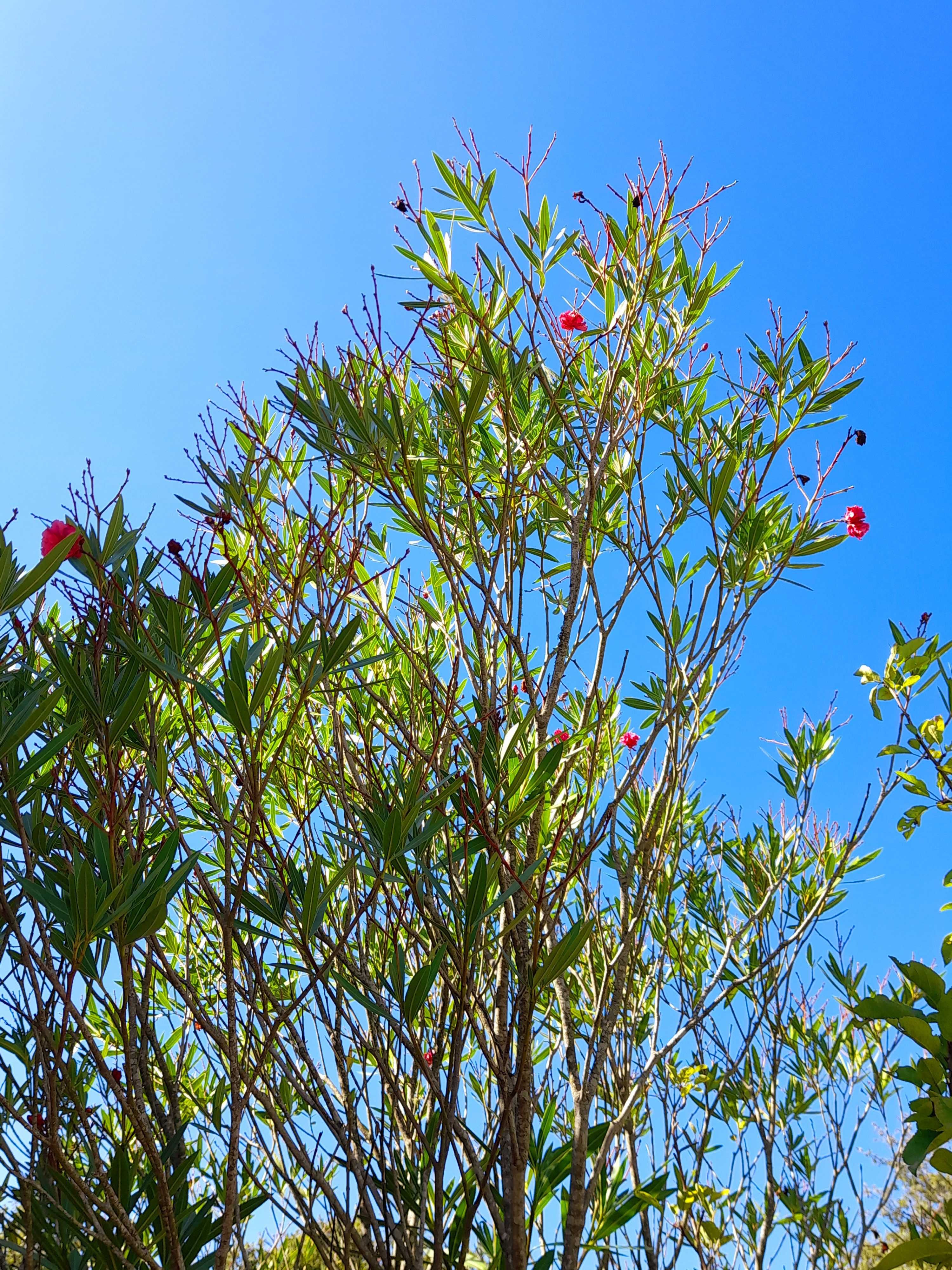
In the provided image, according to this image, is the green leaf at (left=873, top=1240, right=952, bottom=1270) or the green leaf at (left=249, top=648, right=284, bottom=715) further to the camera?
the green leaf at (left=249, top=648, right=284, bottom=715)

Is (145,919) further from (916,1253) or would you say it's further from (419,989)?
(916,1253)

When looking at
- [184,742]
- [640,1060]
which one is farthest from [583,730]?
[640,1060]

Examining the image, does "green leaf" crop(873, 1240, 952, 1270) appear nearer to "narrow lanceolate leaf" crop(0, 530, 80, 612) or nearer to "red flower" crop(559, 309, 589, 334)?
"narrow lanceolate leaf" crop(0, 530, 80, 612)

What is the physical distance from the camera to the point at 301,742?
2059mm

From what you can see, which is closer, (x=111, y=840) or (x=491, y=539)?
(x=111, y=840)

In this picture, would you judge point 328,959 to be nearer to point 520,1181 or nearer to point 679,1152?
point 520,1181

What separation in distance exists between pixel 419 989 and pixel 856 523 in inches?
58.6

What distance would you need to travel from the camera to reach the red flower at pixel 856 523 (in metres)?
2.12

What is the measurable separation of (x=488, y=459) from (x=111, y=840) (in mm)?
1375

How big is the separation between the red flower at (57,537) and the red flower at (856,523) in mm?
1682

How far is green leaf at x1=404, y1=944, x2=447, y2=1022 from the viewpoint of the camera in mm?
1387

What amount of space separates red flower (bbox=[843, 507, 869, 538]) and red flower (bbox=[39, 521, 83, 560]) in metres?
1.68

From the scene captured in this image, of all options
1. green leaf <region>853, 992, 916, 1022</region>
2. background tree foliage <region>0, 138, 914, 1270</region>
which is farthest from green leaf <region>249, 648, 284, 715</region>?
green leaf <region>853, 992, 916, 1022</region>

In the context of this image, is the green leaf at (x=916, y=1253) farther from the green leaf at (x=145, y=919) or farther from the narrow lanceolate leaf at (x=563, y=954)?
the green leaf at (x=145, y=919)
